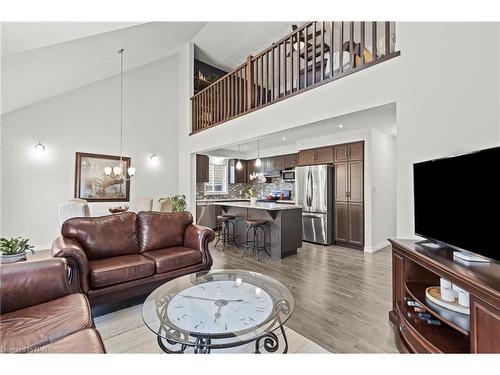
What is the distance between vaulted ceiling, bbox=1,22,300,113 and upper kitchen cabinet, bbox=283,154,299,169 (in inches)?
116

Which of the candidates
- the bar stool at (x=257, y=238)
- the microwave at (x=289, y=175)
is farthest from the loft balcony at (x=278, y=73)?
the microwave at (x=289, y=175)

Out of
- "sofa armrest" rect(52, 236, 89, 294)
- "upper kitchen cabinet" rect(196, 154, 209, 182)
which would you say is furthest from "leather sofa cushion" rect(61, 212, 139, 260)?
"upper kitchen cabinet" rect(196, 154, 209, 182)

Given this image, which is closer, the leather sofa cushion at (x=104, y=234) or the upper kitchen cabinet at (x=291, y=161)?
the leather sofa cushion at (x=104, y=234)

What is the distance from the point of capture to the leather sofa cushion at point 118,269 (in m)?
2.28

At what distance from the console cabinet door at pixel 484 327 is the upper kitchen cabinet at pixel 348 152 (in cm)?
393

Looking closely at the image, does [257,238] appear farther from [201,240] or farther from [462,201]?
[462,201]

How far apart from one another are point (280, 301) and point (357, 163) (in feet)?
12.9

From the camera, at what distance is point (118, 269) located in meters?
2.38

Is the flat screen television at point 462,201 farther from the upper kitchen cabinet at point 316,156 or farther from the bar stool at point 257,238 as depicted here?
the upper kitchen cabinet at point 316,156

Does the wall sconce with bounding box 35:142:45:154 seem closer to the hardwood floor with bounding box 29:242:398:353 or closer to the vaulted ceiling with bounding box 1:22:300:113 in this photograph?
the vaulted ceiling with bounding box 1:22:300:113

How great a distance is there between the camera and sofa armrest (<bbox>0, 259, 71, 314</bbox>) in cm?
156
